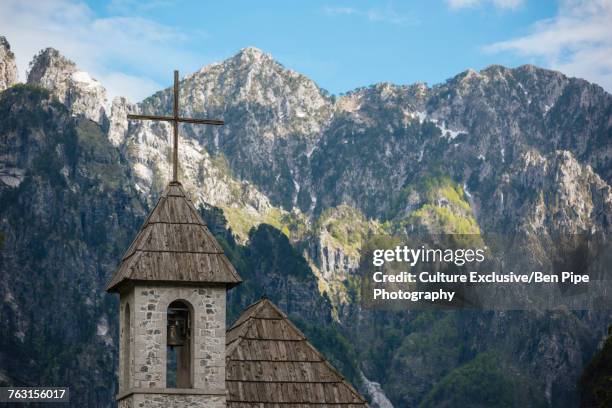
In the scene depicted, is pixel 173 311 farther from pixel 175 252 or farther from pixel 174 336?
pixel 175 252

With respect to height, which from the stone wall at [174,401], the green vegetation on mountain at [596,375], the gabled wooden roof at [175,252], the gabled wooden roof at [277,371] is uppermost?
the green vegetation on mountain at [596,375]

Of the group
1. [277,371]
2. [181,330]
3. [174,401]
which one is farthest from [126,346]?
[277,371]

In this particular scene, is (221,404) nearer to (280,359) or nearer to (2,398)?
(280,359)

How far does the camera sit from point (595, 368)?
134 meters

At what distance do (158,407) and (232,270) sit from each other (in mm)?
4212

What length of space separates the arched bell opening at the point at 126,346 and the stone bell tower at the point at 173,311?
3cm

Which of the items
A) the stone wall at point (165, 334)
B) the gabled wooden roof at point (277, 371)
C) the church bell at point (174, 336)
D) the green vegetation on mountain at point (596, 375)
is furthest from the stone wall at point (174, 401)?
the green vegetation on mountain at point (596, 375)

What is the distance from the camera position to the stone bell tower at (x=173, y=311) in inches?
1649

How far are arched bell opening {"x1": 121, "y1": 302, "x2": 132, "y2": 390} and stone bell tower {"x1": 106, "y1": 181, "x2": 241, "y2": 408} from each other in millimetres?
27

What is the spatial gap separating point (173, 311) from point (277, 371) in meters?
4.56

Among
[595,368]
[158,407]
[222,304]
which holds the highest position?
[595,368]

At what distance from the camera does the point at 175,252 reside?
43.2 m

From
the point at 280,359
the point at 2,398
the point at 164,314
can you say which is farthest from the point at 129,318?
the point at 2,398

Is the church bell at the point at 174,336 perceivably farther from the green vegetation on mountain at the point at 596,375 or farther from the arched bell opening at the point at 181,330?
the green vegetation on mountain at the point at 596,375
